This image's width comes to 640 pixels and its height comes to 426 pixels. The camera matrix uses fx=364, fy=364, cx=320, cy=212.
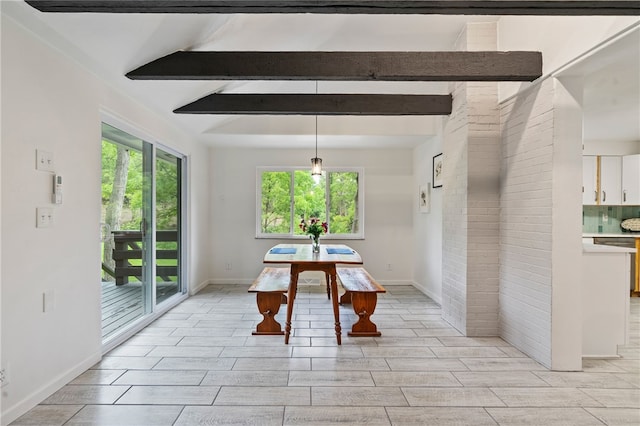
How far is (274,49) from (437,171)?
2.66m

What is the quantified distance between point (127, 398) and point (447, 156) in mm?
3643

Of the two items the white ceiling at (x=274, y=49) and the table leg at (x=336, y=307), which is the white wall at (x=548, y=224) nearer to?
the white ceiling at (x=274, y=49)

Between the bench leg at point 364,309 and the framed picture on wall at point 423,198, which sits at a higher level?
the framed picture on wall at point 423,198

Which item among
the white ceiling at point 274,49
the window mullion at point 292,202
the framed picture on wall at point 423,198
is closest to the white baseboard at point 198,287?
the window mullion at point 292,202

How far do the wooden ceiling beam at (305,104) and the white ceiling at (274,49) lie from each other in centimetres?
14

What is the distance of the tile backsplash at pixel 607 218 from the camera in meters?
5.79

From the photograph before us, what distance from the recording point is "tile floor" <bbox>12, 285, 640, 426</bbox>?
7.09 feet

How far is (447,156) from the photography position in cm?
404

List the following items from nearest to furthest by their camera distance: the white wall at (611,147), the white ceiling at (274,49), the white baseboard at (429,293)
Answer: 1. the white ceiling at (274,49)
2. the white baseboard at (429,293)
3. the white wall at (611,147)

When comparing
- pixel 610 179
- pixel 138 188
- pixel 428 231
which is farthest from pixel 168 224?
pixel 610 179

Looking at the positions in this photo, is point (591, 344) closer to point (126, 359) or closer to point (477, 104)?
point (477, 104)

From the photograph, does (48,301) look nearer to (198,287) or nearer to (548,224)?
(198,287)

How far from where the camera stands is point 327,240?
6.07 meters

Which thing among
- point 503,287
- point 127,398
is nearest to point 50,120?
point 127,398
